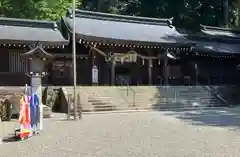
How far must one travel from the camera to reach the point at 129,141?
29.7 ft

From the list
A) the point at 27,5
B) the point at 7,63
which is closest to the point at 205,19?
the point at 27,5

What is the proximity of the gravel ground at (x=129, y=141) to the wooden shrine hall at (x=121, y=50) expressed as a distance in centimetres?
1103

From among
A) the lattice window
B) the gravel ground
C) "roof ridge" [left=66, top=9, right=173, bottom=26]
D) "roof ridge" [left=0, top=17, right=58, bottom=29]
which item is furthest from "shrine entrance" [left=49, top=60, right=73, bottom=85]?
the gravel ground

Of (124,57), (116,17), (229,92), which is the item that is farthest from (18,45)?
(229,92)

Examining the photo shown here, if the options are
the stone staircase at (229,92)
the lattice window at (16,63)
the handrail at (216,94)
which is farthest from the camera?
the stone staircase at (229,92)

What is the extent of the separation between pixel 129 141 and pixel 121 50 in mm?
15722

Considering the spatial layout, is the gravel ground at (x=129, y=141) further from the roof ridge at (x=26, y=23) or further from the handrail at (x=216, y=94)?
the roof ridge at (x=26, y=23)

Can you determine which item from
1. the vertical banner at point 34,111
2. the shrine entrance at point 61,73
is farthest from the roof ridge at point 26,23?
the vertical banner at point 34,111

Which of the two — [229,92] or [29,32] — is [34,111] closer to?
[29,32]

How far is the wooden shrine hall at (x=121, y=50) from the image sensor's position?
908 inches

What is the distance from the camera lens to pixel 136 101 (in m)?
19.6

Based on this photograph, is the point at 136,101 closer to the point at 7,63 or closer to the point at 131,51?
the point at 131,51

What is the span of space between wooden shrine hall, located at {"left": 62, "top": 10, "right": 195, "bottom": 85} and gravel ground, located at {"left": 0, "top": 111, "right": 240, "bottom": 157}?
11025mm

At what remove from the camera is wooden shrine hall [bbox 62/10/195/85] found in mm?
23062
